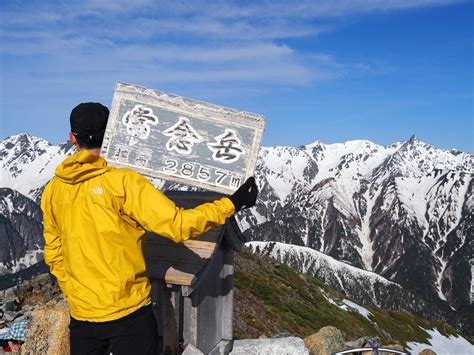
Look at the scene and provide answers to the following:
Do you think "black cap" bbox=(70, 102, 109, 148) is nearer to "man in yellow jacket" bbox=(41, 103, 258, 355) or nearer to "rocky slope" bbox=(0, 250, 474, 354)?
"man in yellow jacket" bbox=(41, 103, 258, 355)

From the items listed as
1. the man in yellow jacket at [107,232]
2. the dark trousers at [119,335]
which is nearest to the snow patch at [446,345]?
the dark trousers at [119,335]

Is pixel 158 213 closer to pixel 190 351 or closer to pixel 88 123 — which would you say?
pixel 88 123

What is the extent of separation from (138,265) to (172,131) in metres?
2.77

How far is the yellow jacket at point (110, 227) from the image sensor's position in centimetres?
502

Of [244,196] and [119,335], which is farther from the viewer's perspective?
[244,196]

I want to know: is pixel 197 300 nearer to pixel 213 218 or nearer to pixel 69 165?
pixel 213 218

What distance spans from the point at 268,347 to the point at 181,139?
5.62 m

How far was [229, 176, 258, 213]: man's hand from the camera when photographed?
5.78m

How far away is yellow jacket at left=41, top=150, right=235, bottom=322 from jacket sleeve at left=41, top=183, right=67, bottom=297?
0.45 meters

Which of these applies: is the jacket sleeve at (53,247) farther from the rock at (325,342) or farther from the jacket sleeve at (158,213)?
the rock at (325,342)

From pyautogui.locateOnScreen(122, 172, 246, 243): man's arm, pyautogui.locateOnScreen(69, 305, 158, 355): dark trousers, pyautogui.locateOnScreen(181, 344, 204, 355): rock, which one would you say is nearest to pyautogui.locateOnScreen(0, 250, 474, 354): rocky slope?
pyautogui.locateOnScreen(181, 344, 204, 355): rock

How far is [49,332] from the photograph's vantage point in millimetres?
7734

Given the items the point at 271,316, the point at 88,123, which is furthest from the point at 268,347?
the point at 271,316

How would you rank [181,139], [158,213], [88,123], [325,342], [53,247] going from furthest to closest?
[325,342], [181,139], [53,247], [88,123], [158,213]
